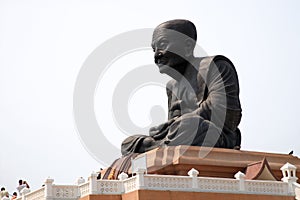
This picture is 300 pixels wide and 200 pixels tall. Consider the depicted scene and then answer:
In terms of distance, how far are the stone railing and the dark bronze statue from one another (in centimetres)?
243

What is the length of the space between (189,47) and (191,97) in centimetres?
182

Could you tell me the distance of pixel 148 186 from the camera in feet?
41.9

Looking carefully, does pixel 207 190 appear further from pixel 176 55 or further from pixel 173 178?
pixel 176 55

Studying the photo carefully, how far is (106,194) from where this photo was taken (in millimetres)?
12945

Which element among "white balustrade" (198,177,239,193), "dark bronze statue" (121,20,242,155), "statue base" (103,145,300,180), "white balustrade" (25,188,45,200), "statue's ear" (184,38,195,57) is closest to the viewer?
"white balustrade" (25,188,45,200)

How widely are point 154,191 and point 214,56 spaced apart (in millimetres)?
6804

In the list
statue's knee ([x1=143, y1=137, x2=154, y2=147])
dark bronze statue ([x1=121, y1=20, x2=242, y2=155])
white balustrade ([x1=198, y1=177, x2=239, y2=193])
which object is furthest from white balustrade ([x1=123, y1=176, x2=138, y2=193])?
statue's knee ([x1=143, y1=137, x2=154, y2=147])

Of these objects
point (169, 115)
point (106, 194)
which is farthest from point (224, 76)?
point (106, 194)

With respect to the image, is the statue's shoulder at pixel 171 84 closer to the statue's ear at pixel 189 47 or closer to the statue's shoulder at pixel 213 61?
the statue's ear at pixel 189 47

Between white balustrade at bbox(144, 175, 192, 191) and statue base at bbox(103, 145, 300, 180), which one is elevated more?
statue base at bbox(103, 145, 300, 180)

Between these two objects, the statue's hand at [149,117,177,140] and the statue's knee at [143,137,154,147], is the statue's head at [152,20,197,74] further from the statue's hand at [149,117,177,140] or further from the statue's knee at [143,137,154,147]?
the statue's knee at [143,137,154,147]

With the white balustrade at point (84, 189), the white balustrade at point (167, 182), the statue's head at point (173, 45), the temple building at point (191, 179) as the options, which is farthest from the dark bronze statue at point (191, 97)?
the white balustrade at point (84, 189)

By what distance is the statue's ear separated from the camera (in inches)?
747

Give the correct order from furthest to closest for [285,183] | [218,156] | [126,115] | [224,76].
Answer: [126,115] → [224,76] → [218,156] → [285,183]
